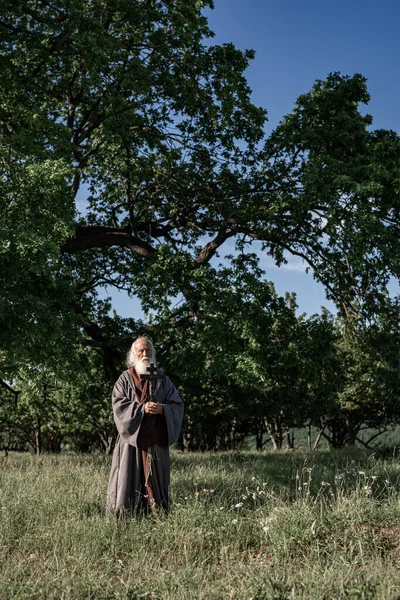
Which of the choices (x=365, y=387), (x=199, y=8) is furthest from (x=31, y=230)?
(x=365, y=387)

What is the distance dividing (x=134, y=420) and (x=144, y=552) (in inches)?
74.5

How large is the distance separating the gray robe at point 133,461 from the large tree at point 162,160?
3.76 meters

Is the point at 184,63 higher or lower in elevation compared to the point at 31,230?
higher

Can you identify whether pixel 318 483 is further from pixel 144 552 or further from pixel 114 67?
pixel 114 67

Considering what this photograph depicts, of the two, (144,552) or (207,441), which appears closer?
(144,552)

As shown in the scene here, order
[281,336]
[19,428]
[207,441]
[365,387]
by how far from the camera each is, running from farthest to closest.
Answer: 1. [19,428]
2. [207,441]
3. [365,387]
4. [281,336]

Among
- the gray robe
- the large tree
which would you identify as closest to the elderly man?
the gray robe

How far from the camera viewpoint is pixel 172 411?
7344 millimetres

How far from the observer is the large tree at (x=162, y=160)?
11125 mm

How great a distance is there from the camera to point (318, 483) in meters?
9.05

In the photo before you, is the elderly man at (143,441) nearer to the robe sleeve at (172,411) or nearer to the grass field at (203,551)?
the robe sleeve at (172,411)

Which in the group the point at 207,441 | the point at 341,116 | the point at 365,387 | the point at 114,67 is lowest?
the point at 207,441

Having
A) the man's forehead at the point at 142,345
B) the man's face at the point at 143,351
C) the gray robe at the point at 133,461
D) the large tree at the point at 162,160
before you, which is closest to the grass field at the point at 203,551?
the gray robe at the point at 133,461

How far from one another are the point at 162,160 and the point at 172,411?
31.1ft
